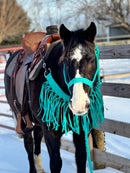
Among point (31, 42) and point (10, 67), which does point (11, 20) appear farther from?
point (31, 42)

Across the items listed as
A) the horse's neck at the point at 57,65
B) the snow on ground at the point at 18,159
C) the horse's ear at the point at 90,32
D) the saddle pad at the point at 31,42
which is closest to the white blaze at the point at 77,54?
the horse's ear at the point at 90,32

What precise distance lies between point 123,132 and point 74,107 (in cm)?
132

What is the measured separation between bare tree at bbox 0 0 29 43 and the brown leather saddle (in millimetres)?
27329

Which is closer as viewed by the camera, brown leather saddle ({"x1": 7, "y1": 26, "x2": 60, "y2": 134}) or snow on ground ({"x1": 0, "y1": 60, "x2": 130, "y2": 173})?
brown leather saddle ({"x1": 7, "y1": 26, "x2": 60, "y2": 134})

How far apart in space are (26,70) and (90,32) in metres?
1.08

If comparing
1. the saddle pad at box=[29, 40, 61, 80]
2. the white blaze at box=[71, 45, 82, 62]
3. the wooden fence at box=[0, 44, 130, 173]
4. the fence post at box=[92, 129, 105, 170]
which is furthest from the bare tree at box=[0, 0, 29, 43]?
the white blaze at box=[71, 45, 82, 62]

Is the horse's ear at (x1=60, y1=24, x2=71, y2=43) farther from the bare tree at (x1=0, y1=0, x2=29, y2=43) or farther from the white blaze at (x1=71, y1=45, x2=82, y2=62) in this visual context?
the bare tree at (x1=0, y1=0, x2=29, y2=43)

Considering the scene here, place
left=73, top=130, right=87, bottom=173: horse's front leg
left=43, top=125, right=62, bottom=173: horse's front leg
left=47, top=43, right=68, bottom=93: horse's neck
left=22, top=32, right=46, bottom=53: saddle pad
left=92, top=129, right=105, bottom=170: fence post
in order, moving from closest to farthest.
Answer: left=47, top=43, right=68, bottom=93: horse's neck < left=43, top=125, right=62, bottom=173: horse's front leg < left=73, top=130, right=87, bottom=173: horse's front leg < left=22, top=32, right=46, bottom=53: saddle pad < left=92, top=129, right=105, bottom=170: fence post

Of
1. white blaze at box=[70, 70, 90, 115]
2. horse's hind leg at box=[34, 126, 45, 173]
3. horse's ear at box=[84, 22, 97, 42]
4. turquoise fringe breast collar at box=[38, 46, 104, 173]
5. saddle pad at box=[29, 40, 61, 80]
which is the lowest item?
horse's hind leg at box=[34, 126, 45, 173]

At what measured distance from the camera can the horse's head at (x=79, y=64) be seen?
1.85 metres

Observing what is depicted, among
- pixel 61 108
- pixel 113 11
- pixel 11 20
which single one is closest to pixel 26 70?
pixel 61 108

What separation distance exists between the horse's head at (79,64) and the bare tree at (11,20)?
94.1 ft

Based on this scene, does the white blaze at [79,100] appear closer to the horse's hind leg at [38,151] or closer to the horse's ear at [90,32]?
the horse's ear at [90,32]

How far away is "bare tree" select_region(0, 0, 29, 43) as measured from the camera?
2959 cm
